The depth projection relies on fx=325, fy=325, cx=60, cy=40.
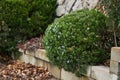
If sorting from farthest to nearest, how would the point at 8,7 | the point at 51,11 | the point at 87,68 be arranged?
the point at 51,11
the point at 8,7
the point at 87,68

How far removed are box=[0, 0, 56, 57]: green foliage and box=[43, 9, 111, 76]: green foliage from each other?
1730 millimetres

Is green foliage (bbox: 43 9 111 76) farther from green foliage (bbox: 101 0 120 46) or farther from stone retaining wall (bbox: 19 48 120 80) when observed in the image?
green foliage (bbox: 101 0 120 46)

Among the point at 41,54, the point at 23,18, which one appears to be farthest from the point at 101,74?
the point at 23,18

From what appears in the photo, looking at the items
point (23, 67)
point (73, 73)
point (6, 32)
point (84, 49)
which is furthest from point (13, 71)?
point (84, 49)

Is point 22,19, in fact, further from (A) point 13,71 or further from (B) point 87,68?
(B) point 87,68

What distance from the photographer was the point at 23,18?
21.5 ft

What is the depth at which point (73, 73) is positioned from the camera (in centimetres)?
473

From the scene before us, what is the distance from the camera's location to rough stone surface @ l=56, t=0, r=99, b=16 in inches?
240

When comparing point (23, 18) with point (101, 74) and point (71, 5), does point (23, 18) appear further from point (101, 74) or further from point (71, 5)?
point (101, 74)

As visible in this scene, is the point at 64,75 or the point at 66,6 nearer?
the point at 64,75

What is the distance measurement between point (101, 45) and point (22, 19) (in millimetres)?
2487

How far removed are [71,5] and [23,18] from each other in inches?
39.6

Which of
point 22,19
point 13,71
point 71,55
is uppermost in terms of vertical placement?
point 22,19

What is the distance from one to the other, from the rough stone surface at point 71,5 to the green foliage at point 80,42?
3.99 feet
